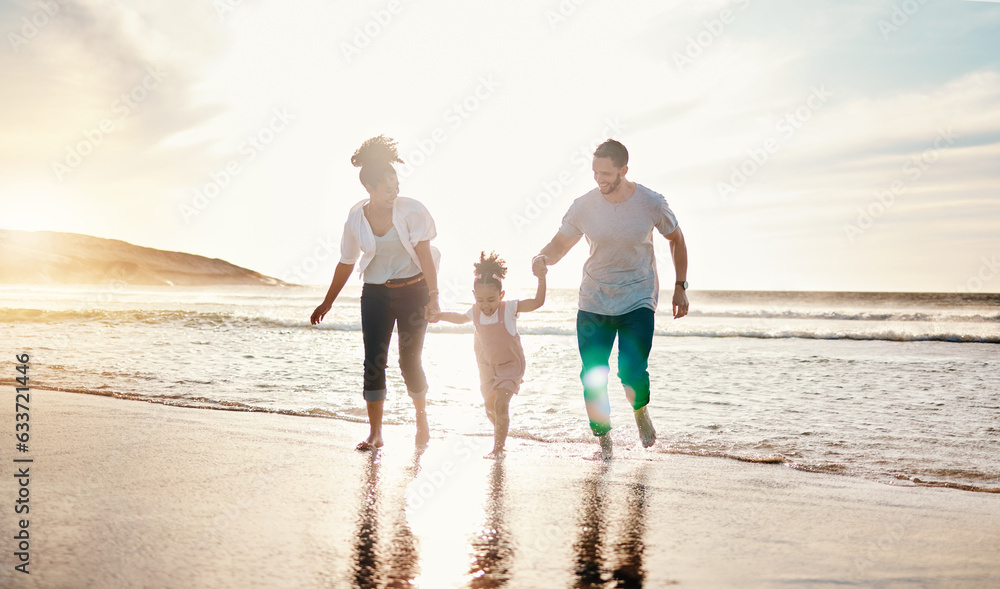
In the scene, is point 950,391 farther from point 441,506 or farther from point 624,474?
point 441,506

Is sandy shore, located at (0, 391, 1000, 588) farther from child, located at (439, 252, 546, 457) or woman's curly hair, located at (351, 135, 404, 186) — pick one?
woman's curly hair, located at (351, 135, 404, 186)

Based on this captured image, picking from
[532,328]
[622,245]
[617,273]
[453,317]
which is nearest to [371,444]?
[453,317]

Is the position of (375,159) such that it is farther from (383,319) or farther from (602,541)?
(602,541)

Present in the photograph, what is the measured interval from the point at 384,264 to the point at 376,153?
71 cm

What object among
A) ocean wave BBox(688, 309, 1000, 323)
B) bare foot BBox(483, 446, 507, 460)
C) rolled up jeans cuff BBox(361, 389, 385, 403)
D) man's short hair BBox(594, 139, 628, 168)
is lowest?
bare foot BBox(483, 446, 507, 460)

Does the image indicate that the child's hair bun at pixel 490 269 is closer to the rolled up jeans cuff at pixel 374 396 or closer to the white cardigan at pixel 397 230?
the white cardigan at pixel 397 230

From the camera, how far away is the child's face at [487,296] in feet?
13.8

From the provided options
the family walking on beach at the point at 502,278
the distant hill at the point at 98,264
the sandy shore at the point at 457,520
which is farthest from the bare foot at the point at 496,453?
the distant hill at the point at 98,264

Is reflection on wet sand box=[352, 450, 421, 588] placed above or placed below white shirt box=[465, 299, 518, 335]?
below

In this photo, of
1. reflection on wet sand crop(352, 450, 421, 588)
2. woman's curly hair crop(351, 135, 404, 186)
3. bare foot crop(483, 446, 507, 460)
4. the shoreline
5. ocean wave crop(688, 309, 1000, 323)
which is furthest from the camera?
ocean wave crop(688, 309, 1000, 323)

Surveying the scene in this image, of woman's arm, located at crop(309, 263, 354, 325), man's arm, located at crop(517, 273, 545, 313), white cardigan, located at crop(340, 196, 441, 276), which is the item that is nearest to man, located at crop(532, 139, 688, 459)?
man's arm, located at crop(517, 273, 545, 313)

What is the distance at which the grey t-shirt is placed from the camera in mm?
4176

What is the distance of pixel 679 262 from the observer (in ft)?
14.5

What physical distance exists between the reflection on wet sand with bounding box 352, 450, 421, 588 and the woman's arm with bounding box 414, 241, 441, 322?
4.03ft
